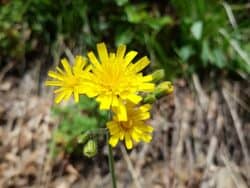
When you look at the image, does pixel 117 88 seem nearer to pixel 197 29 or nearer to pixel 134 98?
pixel 134 98

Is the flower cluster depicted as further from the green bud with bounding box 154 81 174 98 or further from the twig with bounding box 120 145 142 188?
the twig with bounding box 120 145 142 188

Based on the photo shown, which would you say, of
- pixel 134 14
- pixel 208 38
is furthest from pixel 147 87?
pixel 208 38

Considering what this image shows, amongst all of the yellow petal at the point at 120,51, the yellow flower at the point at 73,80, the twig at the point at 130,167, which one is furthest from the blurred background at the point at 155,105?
the yellow petal at the point at 120,51

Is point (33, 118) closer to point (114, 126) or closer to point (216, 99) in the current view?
point (216, 99)

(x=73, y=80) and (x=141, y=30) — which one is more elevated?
(x=141, y=30)

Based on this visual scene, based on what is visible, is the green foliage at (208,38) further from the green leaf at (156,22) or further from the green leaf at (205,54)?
the green leaf at (156,22)

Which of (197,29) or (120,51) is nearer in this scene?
(120,51)
